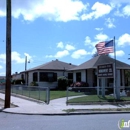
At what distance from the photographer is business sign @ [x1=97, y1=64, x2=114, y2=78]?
19.6 meters

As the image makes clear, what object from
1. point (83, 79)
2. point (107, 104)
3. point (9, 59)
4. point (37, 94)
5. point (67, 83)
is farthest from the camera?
point (67, 83)

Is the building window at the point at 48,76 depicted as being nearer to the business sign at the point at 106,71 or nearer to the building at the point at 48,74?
the building at the point at 48,74

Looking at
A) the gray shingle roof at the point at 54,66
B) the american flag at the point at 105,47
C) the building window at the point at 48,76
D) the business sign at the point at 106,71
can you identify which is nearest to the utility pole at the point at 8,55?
the business sign at the point at 106,71

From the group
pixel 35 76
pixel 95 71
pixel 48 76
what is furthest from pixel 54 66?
pixel 95 71

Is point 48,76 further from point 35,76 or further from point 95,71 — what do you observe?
point 95,71

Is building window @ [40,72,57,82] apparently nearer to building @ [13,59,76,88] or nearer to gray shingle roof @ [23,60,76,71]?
building @ [13,59,76,88]

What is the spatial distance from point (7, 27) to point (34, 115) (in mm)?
6558

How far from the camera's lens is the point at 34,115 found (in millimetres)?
12773

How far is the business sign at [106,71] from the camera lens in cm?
1959

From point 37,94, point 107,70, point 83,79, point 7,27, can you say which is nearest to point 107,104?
point 107,70

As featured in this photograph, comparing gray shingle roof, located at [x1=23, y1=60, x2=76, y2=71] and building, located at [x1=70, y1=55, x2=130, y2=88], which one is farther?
gray shingle roof, located at [x1=23, y1=60, x2=76, y2=71]

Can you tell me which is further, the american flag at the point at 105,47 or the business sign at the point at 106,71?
the american flag at the point at 105,47

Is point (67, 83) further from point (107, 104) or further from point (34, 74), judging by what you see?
point (107, 104)

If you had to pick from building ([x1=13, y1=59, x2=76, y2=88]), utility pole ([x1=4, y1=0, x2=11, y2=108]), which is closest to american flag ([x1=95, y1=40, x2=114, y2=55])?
utility pole ([x1=4, y1=0, x2=11, y2=108])
